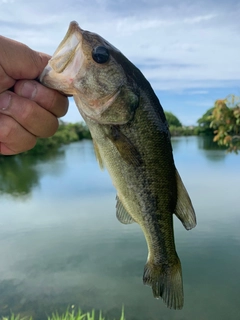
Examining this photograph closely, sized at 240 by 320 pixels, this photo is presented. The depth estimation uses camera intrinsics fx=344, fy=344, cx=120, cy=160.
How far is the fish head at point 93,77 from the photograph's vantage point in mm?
1707

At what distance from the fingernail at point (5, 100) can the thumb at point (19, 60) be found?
120mm

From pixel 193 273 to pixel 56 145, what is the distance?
1662 inches

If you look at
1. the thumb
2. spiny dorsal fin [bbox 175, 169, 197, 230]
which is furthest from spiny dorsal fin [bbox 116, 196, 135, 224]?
the thumb

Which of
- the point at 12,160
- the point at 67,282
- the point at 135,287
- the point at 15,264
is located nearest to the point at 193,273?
the point at 135,287

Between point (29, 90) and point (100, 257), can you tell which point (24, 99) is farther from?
point (100, 257)

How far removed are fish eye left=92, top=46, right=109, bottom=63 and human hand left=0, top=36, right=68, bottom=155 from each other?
0.36m

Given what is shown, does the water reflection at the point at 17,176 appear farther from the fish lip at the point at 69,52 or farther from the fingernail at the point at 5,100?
the fish lip at the point at 69,52

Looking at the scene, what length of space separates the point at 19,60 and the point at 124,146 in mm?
768

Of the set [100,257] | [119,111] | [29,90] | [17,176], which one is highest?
[29,90]

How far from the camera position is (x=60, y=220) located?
14.2 metres

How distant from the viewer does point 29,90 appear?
1.98 meters

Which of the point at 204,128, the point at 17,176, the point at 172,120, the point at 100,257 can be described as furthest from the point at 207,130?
the point at 100,257

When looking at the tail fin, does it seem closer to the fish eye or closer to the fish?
the fish

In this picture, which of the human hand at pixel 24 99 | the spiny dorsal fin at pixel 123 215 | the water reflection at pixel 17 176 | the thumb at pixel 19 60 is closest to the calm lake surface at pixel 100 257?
the water reflection at pixel 17 176
